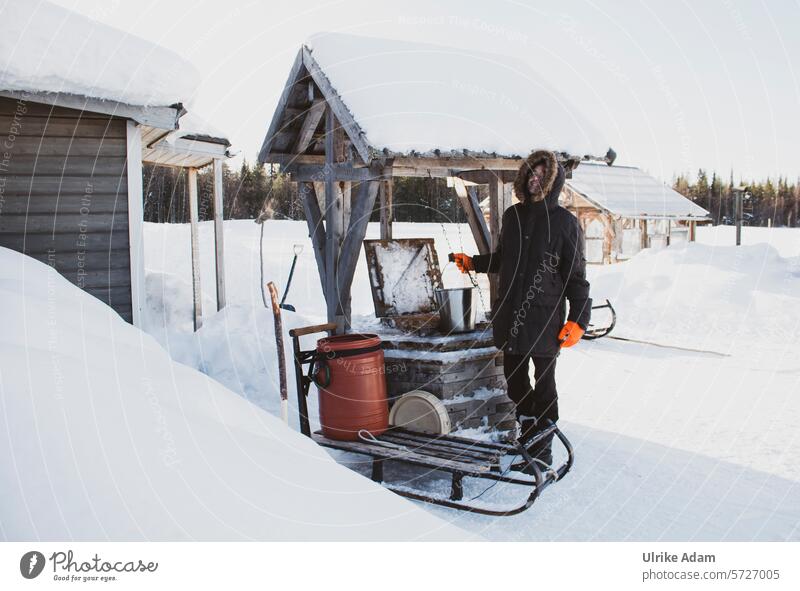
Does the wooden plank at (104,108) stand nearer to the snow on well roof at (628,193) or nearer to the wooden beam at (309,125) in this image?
the wooden beam at (309,125)

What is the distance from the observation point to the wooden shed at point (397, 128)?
5.28 m

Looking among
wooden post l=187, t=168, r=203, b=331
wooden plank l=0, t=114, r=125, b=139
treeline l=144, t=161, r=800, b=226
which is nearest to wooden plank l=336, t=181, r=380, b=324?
wooden plank l=0, t=114, r=125, b=139

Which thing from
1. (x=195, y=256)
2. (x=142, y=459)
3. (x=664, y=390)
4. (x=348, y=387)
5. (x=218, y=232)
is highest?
(x=218, y=232)

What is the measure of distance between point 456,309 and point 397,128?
156 cm

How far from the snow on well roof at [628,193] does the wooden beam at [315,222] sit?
1531 cm

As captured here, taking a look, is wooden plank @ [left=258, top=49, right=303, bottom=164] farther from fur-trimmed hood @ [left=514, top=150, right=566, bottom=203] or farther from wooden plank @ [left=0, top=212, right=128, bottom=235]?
fur-trimmed hood @ [left=514, top=150, right=566, bottom=203]

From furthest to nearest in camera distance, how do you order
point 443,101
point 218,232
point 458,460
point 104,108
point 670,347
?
1. point 218,232
2. point 670,347
3. point 443,101
4. point 104,108
5. point 458,460

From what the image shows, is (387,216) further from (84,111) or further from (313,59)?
(84,111)

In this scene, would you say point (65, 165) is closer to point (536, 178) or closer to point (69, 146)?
point (69, 146)

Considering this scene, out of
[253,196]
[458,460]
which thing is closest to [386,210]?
[458,460]

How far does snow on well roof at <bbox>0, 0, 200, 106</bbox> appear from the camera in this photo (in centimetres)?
484

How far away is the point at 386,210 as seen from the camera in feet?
23.6

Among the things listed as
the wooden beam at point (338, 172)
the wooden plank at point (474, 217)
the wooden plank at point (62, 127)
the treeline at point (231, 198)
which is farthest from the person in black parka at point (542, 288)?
the treeline at point (231, 198)
